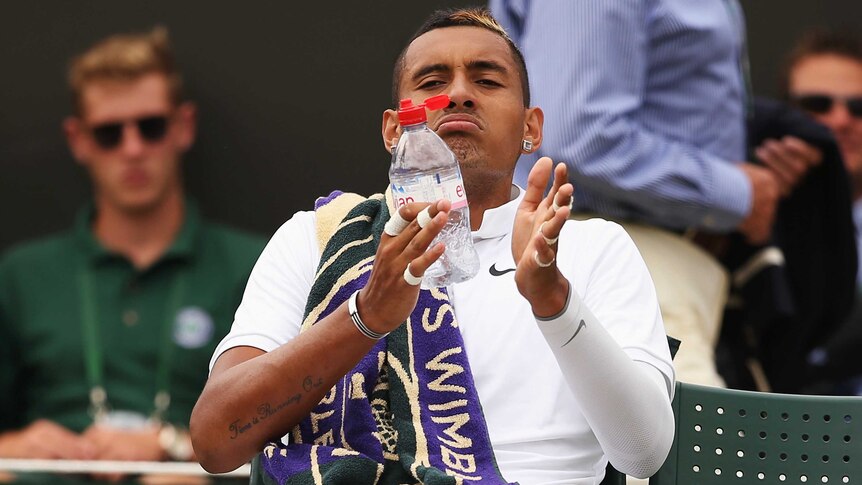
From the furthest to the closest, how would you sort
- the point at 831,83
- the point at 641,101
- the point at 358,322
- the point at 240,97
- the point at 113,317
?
1. the point at 831,83
2. the point at 240,97
3. the point at 113,317
4. the point at 641,101
5. the point at 358,322

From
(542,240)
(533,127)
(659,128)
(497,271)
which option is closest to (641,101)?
(659,128)

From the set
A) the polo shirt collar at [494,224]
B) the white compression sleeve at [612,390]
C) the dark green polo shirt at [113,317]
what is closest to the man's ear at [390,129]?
the polo shirt collar at [494,224]

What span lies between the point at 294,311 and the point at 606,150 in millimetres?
1255

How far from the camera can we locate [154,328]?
4.68 meters

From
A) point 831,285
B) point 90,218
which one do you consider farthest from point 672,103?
point 90,218

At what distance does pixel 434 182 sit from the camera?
2.56 meters

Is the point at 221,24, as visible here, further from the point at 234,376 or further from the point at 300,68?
the point at 234,376

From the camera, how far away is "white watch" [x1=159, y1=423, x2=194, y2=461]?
180 inches

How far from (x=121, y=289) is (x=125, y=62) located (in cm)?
75

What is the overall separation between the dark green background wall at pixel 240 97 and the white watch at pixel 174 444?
2.51 ft

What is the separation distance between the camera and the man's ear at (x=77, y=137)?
4828 millimetres

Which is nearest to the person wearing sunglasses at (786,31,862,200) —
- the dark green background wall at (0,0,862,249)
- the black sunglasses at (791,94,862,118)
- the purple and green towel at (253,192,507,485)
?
the black sunglasses at (791,94,862,118)

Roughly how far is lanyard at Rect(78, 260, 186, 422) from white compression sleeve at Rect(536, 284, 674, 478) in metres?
2.25

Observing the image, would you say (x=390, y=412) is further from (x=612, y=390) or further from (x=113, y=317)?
(x=113, y=317)
